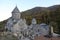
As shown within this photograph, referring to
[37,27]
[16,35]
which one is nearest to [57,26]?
[37,27]

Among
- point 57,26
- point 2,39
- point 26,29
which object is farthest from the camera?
point 57,26

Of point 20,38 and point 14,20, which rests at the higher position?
point 14,20

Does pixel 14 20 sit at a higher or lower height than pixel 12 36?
higher

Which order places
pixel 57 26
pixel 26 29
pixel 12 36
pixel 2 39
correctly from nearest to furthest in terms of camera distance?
pixel 2 39 → pixel 12 36 → pixel 26 29 → pixel 57 26

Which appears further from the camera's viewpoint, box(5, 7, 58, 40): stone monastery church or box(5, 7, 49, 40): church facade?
box(5, 7, 49, 40): church facade

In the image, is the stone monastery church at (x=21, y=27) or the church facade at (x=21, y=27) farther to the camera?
the church facade at (x=21, y=27)

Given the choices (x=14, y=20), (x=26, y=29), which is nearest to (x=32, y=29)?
(x=26, y=29)

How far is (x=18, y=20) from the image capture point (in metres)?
48.5

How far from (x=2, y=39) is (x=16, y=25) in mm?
8497

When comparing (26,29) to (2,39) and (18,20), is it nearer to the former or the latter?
(18,20)

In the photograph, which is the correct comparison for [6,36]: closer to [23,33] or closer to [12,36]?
[12,36]

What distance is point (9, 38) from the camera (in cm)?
4091

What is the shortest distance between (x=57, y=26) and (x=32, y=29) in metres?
8.66

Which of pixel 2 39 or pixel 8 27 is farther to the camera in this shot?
pixel 8 27
